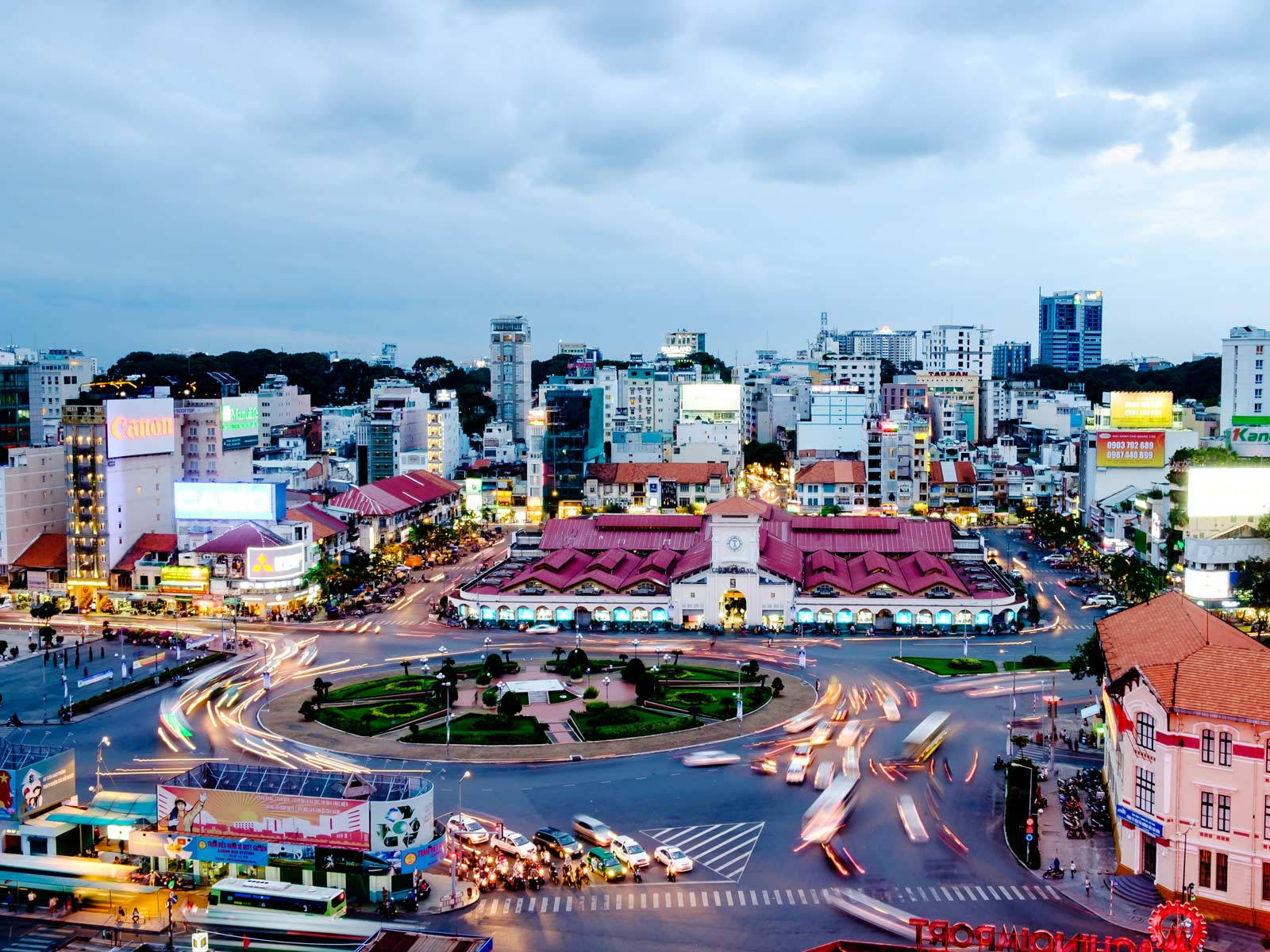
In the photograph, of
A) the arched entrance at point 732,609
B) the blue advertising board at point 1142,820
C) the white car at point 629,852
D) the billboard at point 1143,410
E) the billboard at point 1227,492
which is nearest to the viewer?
the blue advertising board at point 1142,820

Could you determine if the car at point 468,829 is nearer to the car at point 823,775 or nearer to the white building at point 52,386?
the car at point 823,775

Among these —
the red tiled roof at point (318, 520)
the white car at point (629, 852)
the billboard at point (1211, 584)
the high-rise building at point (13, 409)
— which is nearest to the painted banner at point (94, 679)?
the red tiled roof at point (318, 520)

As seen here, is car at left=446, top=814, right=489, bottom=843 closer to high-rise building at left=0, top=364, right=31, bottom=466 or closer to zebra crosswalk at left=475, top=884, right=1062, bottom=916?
zebra crosswalk at left=475, top=884, right=1062, bottom=916

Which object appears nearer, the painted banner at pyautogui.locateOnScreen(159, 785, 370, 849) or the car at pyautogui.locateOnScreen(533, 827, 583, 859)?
the painted banner at pyautogui.locateOnScreen(159, 785, 370, 849)

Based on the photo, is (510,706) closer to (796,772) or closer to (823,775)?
(796,772)

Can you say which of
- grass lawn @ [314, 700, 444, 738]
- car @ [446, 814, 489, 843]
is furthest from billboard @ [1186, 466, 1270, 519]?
car @ [446, 814, 489, 843]

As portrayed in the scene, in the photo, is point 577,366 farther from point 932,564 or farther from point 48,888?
point 48,888
